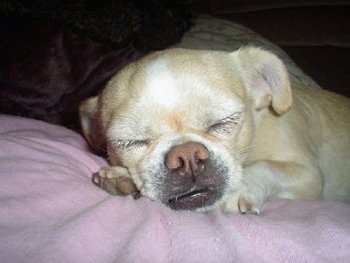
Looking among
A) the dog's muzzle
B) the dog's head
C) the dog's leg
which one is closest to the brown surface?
the dog's leg

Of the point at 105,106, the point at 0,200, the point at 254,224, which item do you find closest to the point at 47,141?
the point at 105,106

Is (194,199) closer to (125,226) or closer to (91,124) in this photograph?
(125,226)

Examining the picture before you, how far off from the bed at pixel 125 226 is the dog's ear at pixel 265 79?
0.44m

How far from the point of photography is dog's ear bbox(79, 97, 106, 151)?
176cm

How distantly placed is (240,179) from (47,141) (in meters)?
0.70

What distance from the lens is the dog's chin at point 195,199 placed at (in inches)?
49.8

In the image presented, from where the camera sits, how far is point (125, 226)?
3.50 ft

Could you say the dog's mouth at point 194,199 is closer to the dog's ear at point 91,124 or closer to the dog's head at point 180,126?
the dog's head at point 180,126

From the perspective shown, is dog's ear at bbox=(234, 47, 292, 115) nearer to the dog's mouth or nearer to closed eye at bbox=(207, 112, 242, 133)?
closed eye at bbox=(207, 112, 242, 133)

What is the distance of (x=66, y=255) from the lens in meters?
0.90

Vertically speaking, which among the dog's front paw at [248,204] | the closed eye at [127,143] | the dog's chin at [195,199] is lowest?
the dog's front paw at [248,204]

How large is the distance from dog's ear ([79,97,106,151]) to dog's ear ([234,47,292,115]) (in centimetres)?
64

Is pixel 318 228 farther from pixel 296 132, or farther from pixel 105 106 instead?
pixel 105 106

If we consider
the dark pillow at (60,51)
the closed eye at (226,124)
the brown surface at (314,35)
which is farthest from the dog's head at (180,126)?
the brown surface at (314,35)
